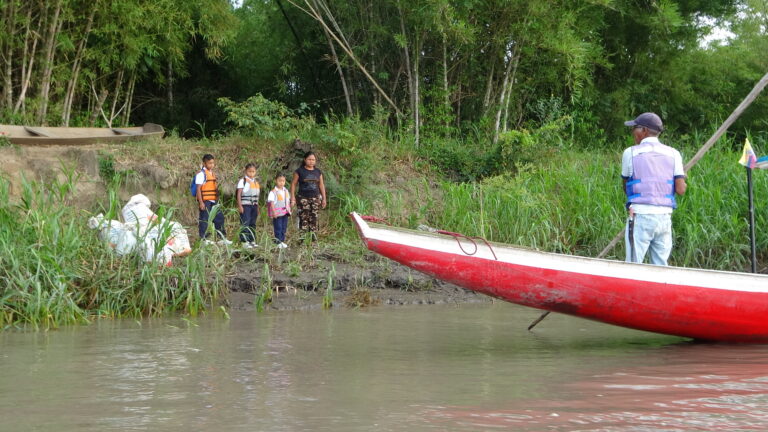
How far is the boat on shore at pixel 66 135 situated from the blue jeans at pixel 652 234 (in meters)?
8.40

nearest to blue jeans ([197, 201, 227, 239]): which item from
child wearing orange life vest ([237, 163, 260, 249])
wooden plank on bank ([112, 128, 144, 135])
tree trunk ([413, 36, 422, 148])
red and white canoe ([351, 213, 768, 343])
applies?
child wearing orange life vest ([237, 163, 260, 249])

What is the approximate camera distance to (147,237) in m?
8.29

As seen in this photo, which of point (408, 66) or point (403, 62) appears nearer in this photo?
point (408, 66)

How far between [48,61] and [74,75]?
0.66 meters

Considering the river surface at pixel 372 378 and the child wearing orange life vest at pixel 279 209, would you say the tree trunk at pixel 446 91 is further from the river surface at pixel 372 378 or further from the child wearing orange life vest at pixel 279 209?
the river surface at pixel 372 378

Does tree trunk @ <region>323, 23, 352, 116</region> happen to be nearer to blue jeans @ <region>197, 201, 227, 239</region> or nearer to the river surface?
blue jeans @ <region>197, 201, 227, 239</region>

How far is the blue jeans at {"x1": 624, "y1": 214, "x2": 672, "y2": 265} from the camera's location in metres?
6.23

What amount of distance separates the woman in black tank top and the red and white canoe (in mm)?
5099

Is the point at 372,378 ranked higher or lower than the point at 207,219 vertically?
lower

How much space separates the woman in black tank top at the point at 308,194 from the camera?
10938mm

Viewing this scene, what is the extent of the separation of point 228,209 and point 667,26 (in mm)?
7328

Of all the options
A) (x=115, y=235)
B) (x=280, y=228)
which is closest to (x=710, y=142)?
(x=115, y=235)

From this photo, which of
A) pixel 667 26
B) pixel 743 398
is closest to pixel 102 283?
pixel 743 398

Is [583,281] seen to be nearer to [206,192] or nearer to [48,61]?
[206,192]
